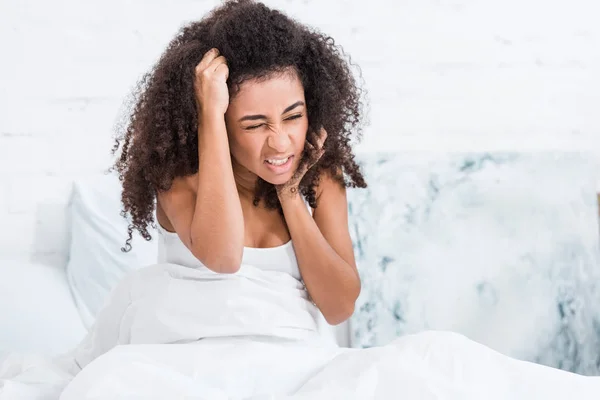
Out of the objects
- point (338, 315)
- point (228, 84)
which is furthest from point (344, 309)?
point (228, 84)

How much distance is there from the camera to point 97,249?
7.77 ft

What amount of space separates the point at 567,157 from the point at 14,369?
186 cm

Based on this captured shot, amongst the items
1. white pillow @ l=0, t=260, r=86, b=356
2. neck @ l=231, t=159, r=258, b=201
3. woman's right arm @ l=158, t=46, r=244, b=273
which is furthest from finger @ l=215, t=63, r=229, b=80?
white pillow @ l=0, t=260, r=86, b=356

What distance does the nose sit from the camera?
62.7 inches

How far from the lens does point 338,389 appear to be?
1.21m

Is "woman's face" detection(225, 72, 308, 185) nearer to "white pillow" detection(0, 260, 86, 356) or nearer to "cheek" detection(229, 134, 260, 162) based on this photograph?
"cheek" detection(229, 134, 260, 162)

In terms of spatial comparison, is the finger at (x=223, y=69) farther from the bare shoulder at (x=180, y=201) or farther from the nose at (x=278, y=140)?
the bare shoulder at (x=180, y=201)

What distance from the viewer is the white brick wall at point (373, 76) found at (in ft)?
8.32

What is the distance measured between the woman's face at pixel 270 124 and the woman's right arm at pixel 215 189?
0.13 feet

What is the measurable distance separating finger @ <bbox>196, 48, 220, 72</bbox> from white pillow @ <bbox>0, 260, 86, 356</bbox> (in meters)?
0.89

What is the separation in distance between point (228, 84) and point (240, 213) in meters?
0.25

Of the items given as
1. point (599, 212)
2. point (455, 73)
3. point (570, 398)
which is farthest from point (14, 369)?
point (599, 212)

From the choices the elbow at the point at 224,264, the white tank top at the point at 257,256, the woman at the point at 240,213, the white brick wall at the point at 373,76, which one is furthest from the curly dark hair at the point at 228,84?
the white brick wall at the point at 373,76

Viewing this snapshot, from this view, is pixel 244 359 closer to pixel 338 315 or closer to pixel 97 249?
pixel 338 315
